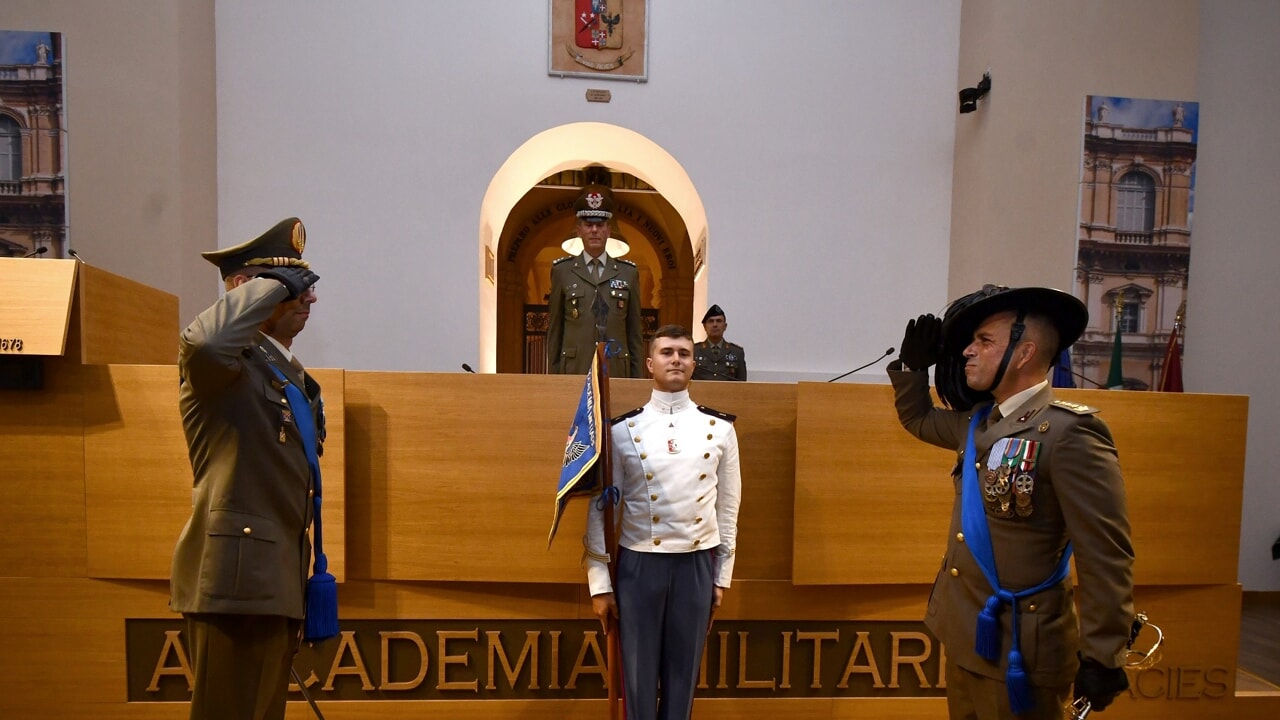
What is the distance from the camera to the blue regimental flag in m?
2.11

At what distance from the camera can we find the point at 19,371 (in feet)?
8.39

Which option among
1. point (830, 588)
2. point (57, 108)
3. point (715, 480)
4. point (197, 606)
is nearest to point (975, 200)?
point (830, 588)

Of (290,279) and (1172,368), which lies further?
(1172,368)

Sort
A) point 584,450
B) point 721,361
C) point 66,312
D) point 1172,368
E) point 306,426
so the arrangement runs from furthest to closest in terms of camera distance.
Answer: point 721,361, point 1172,368, point 66,312, point 584,450, point 306,426

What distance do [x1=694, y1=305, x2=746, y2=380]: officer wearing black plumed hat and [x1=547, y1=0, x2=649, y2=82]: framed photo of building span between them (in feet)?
6.62

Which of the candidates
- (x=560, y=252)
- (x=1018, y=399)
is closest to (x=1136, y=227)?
(x=1018, y=399)

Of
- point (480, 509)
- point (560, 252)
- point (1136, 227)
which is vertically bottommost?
point (480, 509)

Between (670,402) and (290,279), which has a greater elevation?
(290,279)

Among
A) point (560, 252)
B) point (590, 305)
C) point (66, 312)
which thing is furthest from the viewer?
point (560, 252)

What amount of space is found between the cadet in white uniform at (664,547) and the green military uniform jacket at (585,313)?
1.40m

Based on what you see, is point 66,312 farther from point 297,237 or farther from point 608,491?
point 608,491

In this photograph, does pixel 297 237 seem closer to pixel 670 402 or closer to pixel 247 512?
pixel 247 512

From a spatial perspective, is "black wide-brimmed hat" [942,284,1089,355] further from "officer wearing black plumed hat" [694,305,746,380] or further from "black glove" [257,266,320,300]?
"officer wearing black plumed hat" [694,305,746,380]

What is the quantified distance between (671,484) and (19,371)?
260 cm
